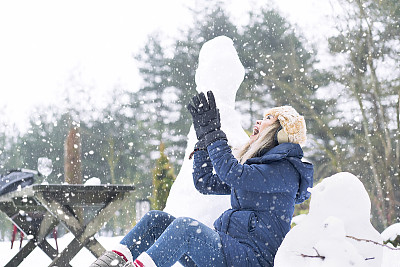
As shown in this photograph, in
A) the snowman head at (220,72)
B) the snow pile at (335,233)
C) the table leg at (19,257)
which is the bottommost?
the table leg at (19,257)

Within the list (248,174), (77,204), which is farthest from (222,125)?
(248,174)

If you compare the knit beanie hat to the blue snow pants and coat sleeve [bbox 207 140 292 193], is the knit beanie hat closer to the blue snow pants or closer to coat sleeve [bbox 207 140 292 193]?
coat sleeve [bbox 207 140 292 193]

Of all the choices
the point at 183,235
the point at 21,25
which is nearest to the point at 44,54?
the point at 21,25

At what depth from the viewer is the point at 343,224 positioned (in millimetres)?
1408

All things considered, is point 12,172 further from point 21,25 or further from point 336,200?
point 21,25

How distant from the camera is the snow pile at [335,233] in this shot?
4.40ft

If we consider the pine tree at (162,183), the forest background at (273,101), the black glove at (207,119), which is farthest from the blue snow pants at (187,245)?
the forest background at (273,101)

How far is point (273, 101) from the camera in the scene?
1409 cm

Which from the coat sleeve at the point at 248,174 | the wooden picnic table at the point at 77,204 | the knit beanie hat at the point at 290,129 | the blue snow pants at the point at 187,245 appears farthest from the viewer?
the wooden picnic table at the point at 77,204

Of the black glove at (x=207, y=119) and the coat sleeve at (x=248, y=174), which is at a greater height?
the black glove at (x=207, y=119)

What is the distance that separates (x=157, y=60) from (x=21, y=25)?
15104 millimetres

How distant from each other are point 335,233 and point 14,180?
3670 millimetres

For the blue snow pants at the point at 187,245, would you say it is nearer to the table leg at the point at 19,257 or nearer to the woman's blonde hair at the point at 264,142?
the woman's blonde hair at the point at 264,142

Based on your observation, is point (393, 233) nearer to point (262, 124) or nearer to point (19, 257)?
point (262, 124)
